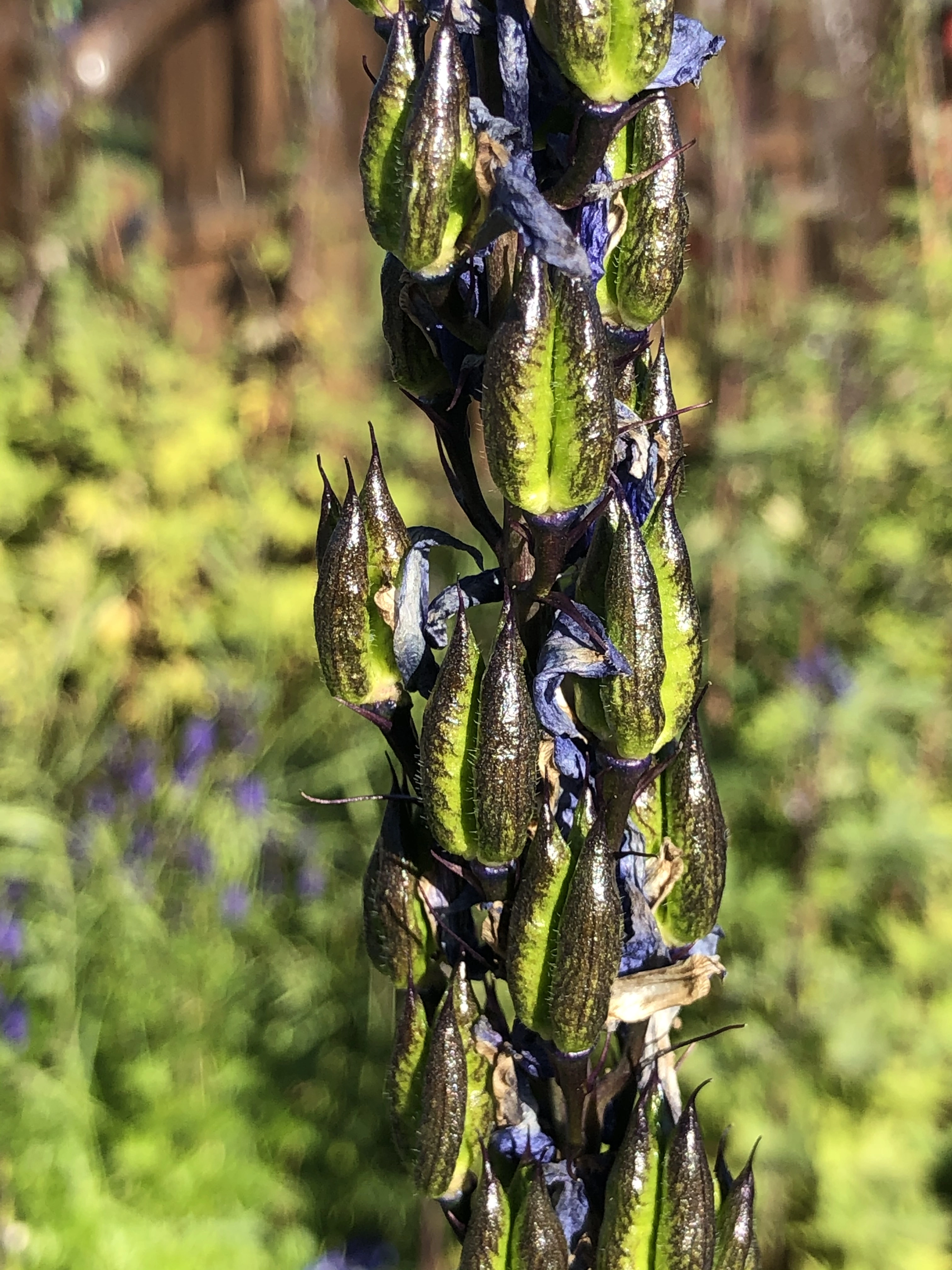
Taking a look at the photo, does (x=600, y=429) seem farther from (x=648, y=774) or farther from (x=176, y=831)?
(x=176, y=831)

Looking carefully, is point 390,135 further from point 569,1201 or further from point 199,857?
point 199,857

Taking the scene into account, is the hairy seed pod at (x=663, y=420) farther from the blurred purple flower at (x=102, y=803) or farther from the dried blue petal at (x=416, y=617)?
the blurred purple flower at (x=102, y=803)

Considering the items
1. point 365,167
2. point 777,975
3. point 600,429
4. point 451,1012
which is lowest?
point 777,975

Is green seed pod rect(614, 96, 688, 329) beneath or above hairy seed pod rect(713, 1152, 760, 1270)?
above

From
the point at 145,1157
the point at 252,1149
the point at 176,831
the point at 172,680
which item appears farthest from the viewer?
the point at 172,680

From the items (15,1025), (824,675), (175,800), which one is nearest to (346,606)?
(824,675)

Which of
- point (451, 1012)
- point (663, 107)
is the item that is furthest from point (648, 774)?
point (663, 107)

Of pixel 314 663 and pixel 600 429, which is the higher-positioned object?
pixel 314 663

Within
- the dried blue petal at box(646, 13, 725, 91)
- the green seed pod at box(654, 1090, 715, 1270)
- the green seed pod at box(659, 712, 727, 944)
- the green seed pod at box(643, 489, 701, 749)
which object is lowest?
the green seed pod at box(654, 1090, 715, 1270)

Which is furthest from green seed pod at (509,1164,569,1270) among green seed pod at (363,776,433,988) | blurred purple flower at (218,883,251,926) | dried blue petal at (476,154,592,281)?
blurred purple flower at (218,883,251,926)

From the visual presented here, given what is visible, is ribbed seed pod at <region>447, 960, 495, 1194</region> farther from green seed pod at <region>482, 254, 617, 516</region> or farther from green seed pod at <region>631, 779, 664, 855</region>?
green seed pod at <region>482, 254, 617, 516</region>
